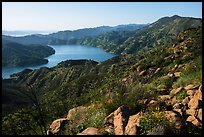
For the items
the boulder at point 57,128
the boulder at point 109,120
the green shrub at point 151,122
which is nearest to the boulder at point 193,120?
the green shrub at point 151,122

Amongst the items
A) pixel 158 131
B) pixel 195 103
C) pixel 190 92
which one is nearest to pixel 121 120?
pixel 158 131

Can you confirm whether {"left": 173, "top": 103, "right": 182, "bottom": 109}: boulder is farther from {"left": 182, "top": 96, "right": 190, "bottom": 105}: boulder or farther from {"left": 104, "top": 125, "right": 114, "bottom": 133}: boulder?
{"left": 104, "top": 125, "right": 114, "bottom": 133}: boulder

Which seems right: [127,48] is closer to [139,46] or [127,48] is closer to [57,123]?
[139,46]

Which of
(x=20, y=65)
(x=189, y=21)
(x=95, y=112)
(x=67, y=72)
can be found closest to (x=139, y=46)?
(x=189, y=21)

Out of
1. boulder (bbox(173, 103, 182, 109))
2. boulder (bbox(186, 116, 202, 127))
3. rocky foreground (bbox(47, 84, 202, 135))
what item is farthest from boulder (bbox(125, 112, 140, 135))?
boulder (bbox(173, 103, 182, 109))

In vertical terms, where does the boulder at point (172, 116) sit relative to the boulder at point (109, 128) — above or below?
above

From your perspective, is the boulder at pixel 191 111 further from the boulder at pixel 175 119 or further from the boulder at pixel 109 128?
the boulder at pixel 109 128
